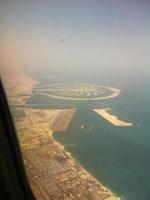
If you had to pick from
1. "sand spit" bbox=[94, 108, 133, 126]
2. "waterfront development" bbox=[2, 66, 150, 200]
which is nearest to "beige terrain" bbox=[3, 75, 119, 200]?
"waterfront development" bbox=[2, 66, 150, 200]

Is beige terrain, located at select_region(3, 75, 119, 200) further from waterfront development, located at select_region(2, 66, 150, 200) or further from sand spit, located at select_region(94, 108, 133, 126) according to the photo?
sand spit, located at select_region(94, 108, 133, 126)

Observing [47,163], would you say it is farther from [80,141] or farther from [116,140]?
[116,140]

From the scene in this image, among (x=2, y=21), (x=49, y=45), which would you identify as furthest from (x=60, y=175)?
(x=2, y=21)

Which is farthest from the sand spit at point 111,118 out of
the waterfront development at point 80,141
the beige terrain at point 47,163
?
the beige terrain at point 47,163

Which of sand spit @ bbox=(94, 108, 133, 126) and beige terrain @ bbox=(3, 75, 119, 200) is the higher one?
sand spit @ bbox=(94, 108, 133, 126)

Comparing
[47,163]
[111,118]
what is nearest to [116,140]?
[111,118]

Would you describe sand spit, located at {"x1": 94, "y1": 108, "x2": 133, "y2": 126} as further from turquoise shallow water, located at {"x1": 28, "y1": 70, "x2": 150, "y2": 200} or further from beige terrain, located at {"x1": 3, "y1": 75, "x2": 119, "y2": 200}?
beige terrain, located at {"x1": 3, "y1": 75, "x2": 119, "y2": 200}

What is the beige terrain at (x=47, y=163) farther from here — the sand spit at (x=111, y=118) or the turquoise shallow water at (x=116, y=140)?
the sand spit at (x=111, y=118)

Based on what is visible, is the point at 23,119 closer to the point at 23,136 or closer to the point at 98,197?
the point at 23,136
